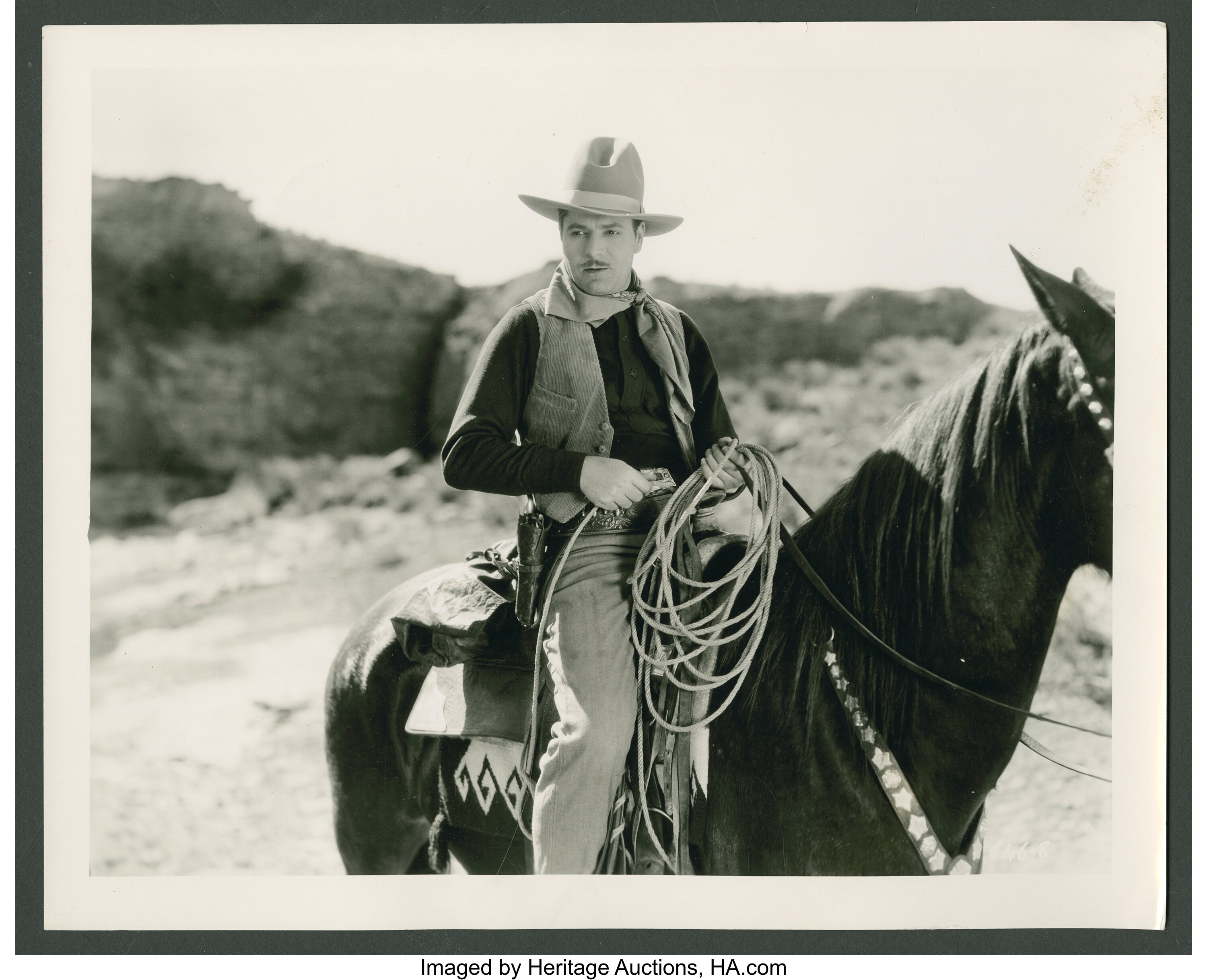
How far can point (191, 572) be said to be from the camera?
301cm

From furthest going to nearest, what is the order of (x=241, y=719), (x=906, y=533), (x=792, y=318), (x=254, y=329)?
(x=792, y=318) < (x=254, y=329) < (x=241, y=719) < (x=906, y=533)

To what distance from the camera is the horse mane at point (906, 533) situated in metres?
2.33

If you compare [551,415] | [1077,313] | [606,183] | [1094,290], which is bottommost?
[551,415]

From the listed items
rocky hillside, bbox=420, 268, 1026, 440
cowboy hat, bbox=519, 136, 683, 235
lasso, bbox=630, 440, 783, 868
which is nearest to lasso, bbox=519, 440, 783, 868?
lasso, bbox=630, 440, 783, 868

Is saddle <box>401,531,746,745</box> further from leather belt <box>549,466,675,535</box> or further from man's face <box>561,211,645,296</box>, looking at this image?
man's face <box>561,211,645,296</box>

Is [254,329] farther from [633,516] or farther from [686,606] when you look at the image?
[686,606]

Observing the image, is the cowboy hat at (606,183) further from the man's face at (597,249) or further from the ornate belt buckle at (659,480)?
the ornate belt buckle at (659,480)

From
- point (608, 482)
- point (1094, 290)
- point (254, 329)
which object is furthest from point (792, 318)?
point (254, 329)

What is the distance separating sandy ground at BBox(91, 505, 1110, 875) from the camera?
2.82 meters

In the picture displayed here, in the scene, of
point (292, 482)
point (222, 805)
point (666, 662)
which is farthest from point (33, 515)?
point (666, 662)

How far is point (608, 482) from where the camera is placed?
247 centimetres

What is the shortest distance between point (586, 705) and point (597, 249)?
1.12 metres

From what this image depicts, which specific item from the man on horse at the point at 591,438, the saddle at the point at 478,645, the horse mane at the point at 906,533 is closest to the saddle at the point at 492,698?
the saddle at the point at 478,645

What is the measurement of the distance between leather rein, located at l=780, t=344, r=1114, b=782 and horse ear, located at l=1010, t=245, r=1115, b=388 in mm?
41
